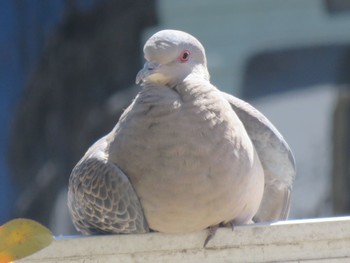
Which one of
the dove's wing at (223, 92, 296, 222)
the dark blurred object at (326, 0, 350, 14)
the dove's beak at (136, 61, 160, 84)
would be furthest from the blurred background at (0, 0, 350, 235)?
the dove's beak at (136, 61, 160, 84)

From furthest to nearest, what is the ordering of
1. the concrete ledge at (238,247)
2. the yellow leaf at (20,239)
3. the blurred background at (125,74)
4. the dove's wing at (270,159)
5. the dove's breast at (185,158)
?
the blurred background at (125,74) < the dove's wing at (270,159) < the dove's breast at (185,158) < the concrete ledge at (238,247) < the yellow leaf at (20,239)

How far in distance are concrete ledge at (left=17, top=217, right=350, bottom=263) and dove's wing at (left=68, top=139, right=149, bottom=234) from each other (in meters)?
0.43

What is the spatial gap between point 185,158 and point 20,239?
97cm

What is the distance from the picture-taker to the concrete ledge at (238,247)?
9.32 feet

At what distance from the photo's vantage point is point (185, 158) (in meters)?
3.29

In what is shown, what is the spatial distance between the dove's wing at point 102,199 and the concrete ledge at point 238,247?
0.43 metres

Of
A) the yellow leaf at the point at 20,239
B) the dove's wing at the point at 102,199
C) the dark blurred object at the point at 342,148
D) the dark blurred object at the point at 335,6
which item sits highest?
the yellow leaf at the point at 20,239

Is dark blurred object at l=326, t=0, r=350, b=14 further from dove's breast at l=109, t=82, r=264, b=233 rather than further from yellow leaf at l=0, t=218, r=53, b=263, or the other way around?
yellow leaf at l=0, t=218, r=53, b=263

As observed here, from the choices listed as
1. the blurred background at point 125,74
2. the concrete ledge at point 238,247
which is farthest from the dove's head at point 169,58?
the blurred background at point 125,74

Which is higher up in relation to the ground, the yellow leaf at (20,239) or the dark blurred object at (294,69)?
the yellow leaf at (20,239)

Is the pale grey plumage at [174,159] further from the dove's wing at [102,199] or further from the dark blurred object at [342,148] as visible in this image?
the dark blurred object at [342,148]

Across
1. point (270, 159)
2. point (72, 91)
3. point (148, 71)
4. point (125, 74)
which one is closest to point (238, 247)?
point (148, 71)

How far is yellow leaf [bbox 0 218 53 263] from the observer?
2348mm

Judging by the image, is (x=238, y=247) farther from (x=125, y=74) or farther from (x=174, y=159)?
(x=125, y=74)
